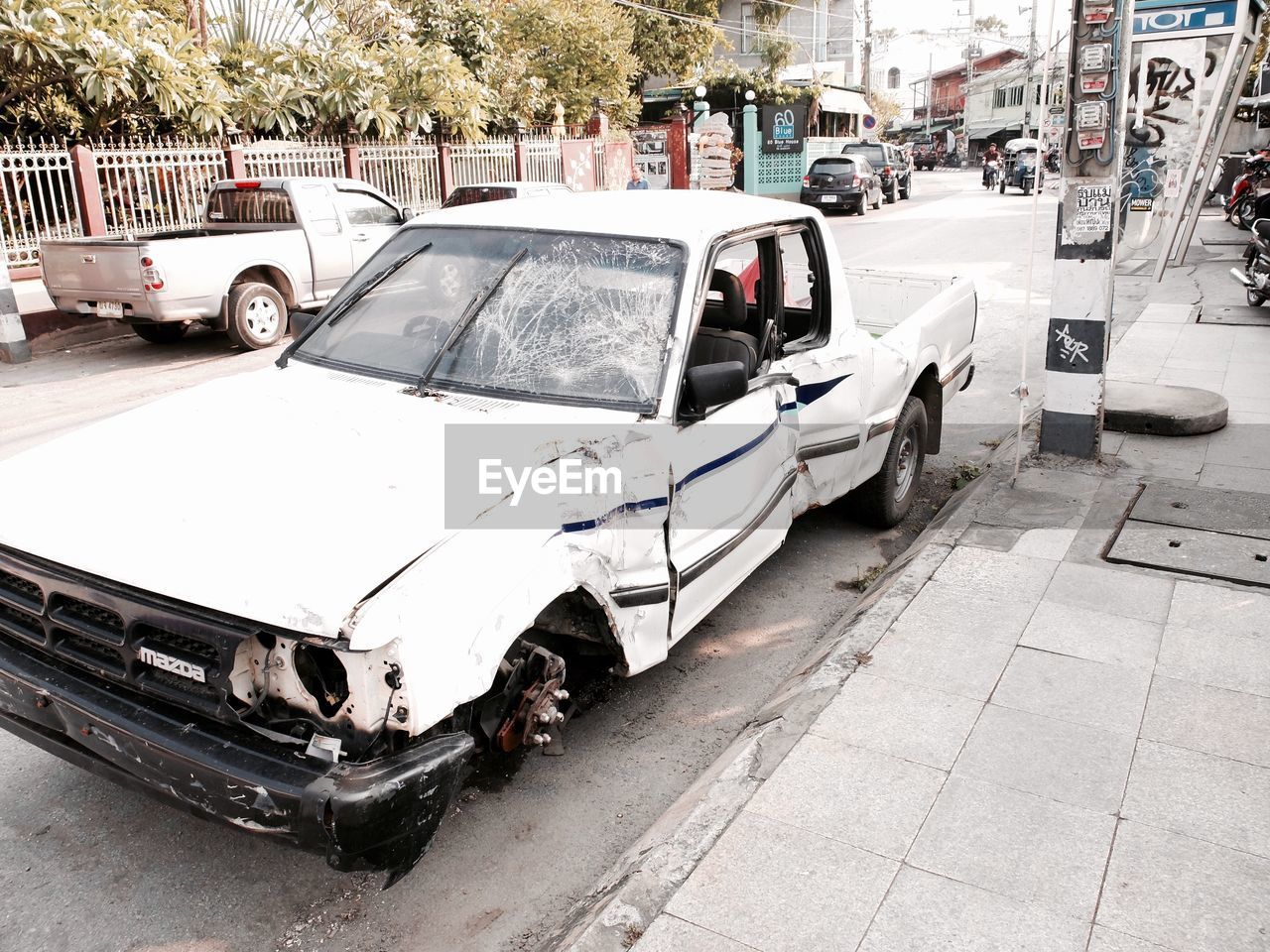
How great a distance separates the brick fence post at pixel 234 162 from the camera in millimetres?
16266

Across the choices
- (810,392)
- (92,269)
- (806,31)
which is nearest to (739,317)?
(810,392)

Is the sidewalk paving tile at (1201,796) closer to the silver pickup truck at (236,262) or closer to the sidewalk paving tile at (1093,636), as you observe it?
the sidewalk paving tile at (1093,636)

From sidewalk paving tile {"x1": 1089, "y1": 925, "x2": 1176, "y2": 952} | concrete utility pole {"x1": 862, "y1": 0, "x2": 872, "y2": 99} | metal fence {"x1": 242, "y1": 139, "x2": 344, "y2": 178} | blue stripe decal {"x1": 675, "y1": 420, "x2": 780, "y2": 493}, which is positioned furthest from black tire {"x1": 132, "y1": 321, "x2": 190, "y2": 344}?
concrete utility pole {"x1": 862, "y1": 0, "x2": 872, "y2": 99}

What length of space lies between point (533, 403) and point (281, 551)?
1.17 meters

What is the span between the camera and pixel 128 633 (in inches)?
108

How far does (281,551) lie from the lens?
270cm

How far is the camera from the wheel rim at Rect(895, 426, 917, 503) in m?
5.98

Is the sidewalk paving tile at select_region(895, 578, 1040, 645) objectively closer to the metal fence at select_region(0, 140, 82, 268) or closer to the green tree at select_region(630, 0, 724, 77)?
the metal fence at select_region(0, 140, 82, 268)

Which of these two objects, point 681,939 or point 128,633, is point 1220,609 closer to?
point 681,939

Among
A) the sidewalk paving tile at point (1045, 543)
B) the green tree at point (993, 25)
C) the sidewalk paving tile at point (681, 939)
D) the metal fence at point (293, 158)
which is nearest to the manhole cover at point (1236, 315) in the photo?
the sidewalk paving tile at point (1045, 543)

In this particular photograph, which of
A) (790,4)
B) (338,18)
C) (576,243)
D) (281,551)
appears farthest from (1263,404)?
(790,4)

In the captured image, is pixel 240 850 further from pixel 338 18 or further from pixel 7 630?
pixel 338 18

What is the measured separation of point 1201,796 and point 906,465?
3103mm

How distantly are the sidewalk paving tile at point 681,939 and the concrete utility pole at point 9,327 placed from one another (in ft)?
36.6
